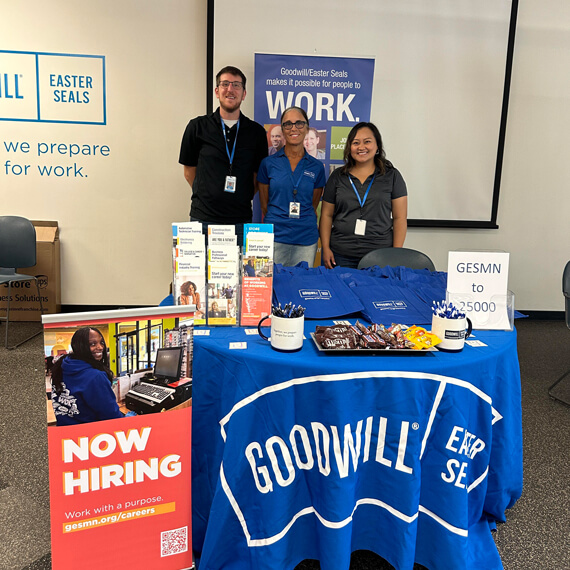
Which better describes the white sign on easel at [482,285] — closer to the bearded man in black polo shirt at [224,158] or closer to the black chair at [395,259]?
the black chair at [395,259]

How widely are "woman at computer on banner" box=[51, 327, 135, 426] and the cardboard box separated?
10.9 feet

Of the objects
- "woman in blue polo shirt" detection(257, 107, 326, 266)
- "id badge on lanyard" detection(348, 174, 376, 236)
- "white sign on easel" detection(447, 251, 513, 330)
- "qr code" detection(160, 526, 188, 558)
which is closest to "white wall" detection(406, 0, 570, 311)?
"woman in blue polo shirt" detection(257, 107, 326, 266)

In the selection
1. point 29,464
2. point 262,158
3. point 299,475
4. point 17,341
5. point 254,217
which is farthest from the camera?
point 254,217

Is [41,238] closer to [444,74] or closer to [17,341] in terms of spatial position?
[17,341]

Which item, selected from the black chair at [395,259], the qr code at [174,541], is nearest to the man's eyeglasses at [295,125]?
the black chair at [395,259]

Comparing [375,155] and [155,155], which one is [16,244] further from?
[375,155]

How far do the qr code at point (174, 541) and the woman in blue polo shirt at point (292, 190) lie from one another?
2.07 metres

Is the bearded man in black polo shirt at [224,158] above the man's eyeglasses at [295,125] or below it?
below

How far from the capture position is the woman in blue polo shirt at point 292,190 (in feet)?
10.5

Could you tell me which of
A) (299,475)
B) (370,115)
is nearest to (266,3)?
(370,115)

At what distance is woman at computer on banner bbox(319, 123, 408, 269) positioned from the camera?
9.55 feet

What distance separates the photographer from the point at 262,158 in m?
3.42

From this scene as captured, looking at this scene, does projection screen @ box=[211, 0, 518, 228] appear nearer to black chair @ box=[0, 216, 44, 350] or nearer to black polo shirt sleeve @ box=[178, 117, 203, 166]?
black polo shirt sleeve @ box=[178, 117, 203, 166]

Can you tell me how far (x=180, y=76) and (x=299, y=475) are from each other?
12.0 feet
